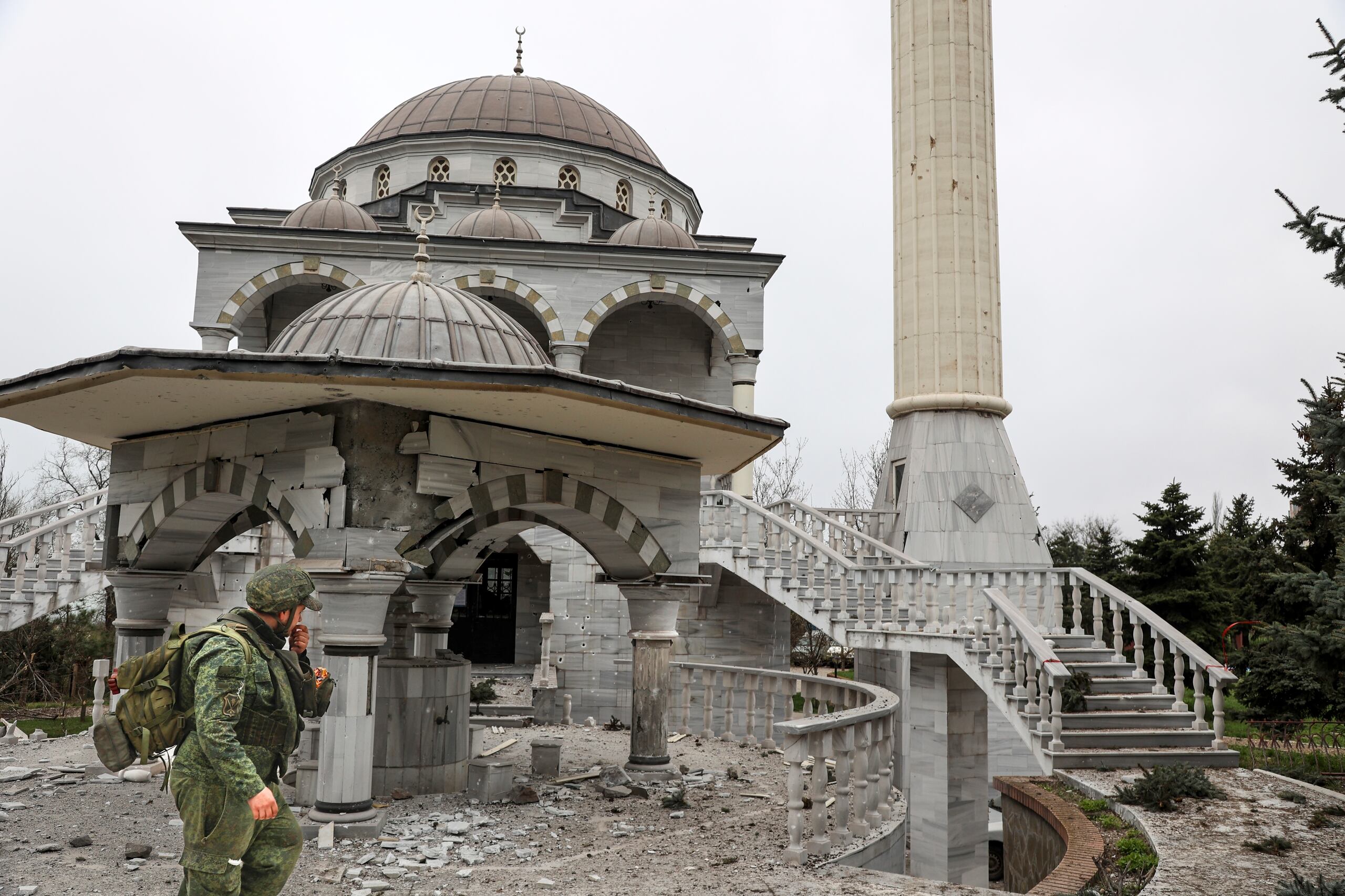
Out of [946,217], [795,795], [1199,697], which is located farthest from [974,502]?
[795,795]

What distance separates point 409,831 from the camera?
7.37m

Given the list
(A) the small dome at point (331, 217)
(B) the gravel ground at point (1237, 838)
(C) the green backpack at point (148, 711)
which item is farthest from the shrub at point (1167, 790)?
(A) the small dome at point (331, 217)

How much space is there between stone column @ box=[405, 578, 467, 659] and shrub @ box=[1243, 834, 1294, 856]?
6.97 meters

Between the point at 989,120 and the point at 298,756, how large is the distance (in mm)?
15060

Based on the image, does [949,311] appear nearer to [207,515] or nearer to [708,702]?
[708,702]

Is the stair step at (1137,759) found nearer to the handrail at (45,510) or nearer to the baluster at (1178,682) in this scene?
the baluster at (1178,682)

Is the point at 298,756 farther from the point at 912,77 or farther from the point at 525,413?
the point at 912,77

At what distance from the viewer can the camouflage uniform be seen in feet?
13.0

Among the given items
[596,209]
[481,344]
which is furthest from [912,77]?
[481,344]

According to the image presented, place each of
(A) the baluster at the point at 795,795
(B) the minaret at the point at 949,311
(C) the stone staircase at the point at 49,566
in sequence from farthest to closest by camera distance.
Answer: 1. (B) the minaret at the point at 949,311
2. (C) the stone staircase at the point at 49,566
3. (A) the baluster at the point at 795,795

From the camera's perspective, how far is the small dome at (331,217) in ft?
67.3

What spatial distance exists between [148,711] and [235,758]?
44 centimetres

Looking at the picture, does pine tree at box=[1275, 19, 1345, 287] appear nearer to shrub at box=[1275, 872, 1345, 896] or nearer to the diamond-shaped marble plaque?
shrub at box=[1275, 872, 1345, 896]

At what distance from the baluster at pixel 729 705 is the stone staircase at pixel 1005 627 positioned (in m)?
2.08
